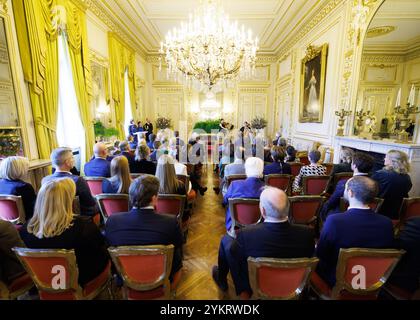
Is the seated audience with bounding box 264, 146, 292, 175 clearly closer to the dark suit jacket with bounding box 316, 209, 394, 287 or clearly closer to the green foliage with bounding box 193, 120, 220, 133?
the dark suit jacket with bounding box 316, 209, 394, 287

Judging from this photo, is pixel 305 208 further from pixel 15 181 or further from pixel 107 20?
pixel 107 20

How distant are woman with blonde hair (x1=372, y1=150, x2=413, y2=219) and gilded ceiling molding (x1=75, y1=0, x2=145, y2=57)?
6781mm

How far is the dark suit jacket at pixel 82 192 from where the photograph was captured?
7.39ft

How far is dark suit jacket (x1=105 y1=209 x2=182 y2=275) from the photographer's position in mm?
1420

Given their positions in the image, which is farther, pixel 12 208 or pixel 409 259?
pixel 12 208

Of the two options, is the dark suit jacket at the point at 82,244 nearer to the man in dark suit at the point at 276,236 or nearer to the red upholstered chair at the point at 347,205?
the man in dark suit at the point at 276,236

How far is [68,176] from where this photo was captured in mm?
2254

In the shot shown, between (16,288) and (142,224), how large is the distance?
1.05 meters

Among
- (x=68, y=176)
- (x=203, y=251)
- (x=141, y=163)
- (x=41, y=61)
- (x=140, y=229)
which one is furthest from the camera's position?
(x=41, y=61)

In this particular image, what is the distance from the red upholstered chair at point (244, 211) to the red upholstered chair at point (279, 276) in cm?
89

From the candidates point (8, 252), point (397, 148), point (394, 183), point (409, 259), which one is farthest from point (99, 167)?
point (397, 148)

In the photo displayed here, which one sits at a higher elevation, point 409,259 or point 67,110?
point 67,110

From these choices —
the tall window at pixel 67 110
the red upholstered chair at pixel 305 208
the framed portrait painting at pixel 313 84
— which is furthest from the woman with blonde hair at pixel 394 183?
the tall window at pixel 67 110
